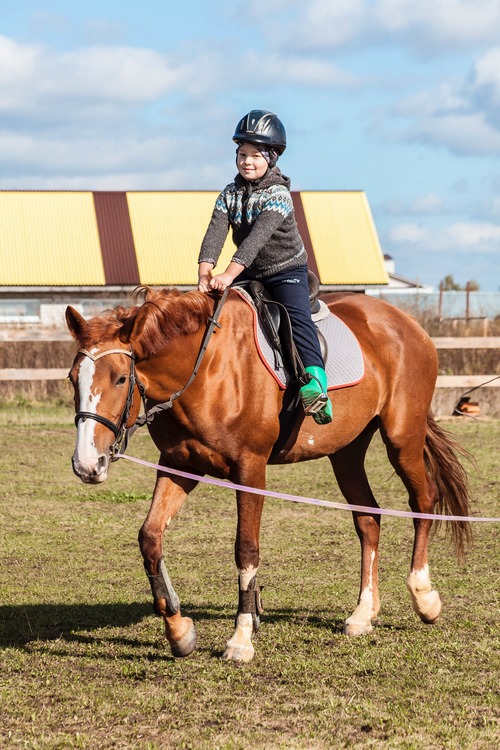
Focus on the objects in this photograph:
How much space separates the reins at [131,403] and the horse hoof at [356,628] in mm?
1906

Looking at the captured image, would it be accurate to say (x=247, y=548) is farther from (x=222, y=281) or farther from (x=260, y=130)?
(x=260, y=130)

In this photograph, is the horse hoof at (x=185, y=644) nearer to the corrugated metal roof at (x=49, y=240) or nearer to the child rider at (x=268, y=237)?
the child rider at (x=268, y=237)

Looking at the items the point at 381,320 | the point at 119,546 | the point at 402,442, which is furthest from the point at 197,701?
the point at 119,546

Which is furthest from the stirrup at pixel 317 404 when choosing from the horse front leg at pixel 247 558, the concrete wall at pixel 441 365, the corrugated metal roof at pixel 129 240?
the corrugated metal roof at pixel 129 240

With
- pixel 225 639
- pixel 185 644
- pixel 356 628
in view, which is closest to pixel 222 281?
pixel 185 644

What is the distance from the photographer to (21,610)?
688 centimetres

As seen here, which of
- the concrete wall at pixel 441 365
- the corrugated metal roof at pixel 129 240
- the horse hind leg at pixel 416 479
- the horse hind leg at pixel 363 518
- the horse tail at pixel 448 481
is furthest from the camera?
the corrugated metal roof at pixel 129 240

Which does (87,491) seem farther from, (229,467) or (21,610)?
(229,467)

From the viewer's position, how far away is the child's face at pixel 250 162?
5.79 metres

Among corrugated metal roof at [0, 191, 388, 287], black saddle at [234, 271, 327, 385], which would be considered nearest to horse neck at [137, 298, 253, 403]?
black saddle at [234, 271, 327, 385]

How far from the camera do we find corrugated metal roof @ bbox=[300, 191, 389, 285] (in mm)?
35094

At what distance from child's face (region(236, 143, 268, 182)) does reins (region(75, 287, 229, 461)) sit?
0.72 m

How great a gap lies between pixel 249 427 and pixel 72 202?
30.8m

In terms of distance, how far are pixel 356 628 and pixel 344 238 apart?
1212 inches
